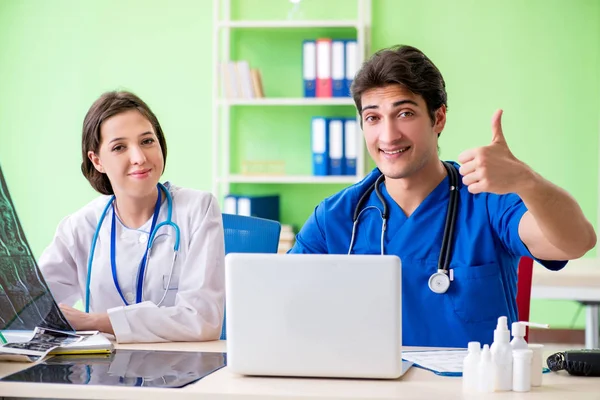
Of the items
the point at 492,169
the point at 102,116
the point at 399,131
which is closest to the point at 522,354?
the point at 492,169

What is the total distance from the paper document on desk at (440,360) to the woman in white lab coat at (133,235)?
1.74 ft

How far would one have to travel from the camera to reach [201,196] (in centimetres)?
221

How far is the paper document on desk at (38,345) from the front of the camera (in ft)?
5.41

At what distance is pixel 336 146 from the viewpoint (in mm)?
4668

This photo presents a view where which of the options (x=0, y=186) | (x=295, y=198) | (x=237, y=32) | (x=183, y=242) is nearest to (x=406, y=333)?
(x=183, y=242)

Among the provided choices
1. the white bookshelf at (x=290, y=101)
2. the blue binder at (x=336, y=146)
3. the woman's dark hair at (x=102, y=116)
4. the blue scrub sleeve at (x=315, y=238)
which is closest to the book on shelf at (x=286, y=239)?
the blue binder at (x=336, y=146)

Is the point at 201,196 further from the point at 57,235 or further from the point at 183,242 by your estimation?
the point at 57,235

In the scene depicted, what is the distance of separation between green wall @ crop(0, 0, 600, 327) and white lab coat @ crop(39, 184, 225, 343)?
2.81 metres

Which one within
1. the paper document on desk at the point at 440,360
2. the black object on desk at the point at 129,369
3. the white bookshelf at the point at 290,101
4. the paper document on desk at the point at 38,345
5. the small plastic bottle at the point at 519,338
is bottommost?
the black object on desk at the point at 129,369

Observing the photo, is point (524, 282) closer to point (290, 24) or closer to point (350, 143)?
point (350, 143)

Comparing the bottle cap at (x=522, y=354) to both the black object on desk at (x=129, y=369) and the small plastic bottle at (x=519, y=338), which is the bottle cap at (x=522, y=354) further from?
the black object on desk at (x=129, y=369)

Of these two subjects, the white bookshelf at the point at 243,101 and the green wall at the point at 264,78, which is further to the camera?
the green wall at the point at 264,78

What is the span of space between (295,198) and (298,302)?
11.8 feet

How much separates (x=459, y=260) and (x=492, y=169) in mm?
499
